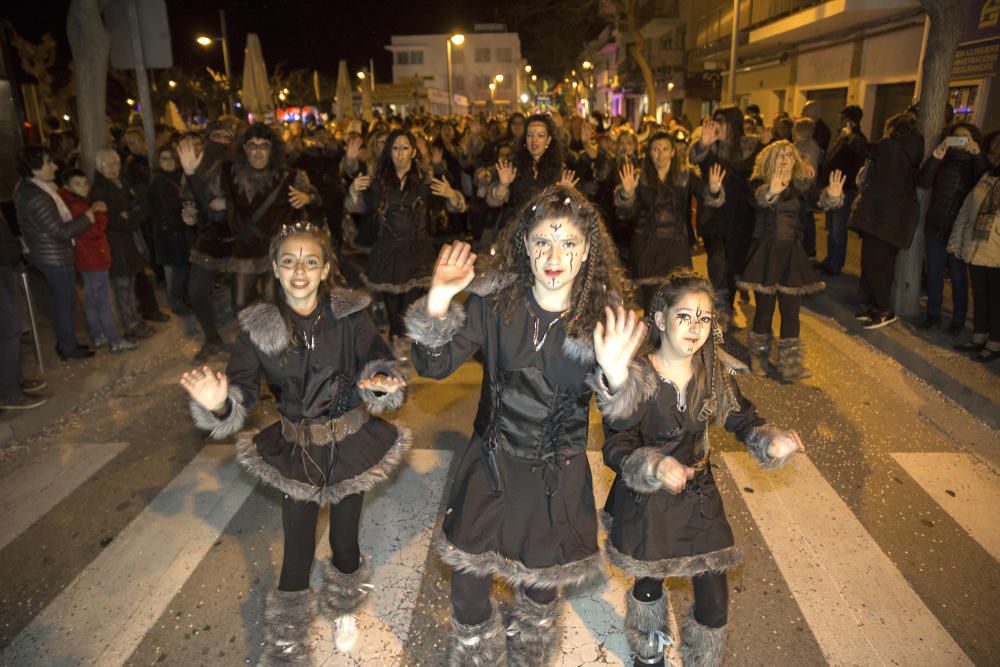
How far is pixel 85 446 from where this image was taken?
539cm

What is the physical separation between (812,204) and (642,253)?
1624 millimetres

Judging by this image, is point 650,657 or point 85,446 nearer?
point 650,657

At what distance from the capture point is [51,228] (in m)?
6.33

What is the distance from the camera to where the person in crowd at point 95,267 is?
6820mm

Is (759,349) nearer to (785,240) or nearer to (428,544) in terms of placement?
(785,240)

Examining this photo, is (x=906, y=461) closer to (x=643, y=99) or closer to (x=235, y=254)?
(x=235, y=254)

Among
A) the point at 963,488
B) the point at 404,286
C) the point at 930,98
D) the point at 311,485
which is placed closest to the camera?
the point at 311,485

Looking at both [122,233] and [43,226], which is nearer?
[43,226]

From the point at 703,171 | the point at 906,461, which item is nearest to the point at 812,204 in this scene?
the point at 703,171

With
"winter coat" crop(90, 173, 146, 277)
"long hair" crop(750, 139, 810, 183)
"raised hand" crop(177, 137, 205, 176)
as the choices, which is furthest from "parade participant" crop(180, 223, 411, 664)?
"winter coat" crop(90, 173, 146, 277)

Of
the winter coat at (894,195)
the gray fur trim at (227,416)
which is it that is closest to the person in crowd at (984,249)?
the winter coat at (894,195)

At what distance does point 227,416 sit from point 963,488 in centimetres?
442

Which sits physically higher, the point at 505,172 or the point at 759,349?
the point at 505,172

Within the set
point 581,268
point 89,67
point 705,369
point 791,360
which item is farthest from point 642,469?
point 89,67
